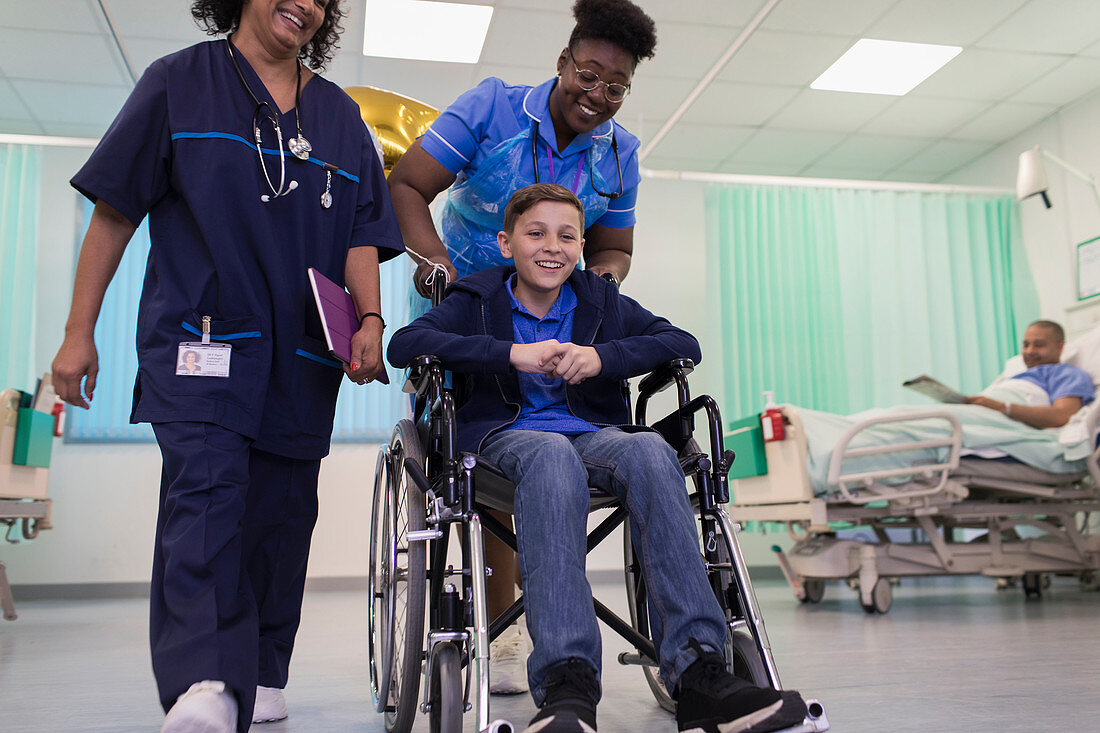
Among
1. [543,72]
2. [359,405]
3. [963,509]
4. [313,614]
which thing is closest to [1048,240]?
[963,509]

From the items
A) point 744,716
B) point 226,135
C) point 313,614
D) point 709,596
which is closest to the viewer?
point 744,716

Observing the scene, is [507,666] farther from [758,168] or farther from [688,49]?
[758,168]

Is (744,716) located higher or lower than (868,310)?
lower

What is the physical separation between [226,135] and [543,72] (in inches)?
135

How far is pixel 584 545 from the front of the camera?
1187mm

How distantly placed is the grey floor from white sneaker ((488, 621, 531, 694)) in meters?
0.03

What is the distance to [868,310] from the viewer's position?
212 inches

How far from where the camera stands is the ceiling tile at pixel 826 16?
13.0 feet

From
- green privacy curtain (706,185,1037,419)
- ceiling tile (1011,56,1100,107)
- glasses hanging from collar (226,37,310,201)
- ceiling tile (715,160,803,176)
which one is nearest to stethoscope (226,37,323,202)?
glasses hanging from collar (226,37,310,201)

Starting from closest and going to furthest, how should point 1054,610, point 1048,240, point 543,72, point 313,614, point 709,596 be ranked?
point 709,596 → point 1054,610 → point 313,614 → point 543,72 → point 1048,240

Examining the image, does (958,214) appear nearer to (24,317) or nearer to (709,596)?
(709,596)

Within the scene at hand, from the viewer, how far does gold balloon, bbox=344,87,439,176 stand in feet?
9.01

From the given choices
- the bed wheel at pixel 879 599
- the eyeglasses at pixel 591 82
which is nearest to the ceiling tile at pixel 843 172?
the bed wheel at pixel 879 599

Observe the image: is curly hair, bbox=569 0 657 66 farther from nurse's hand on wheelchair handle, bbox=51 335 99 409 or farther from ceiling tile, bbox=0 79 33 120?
ceiling tile, bbox=0 79 33 120
